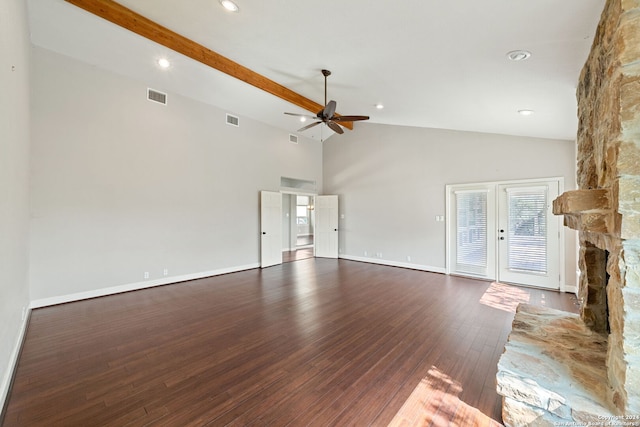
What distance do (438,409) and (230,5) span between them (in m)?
4.29

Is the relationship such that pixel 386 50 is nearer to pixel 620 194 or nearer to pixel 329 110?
pixel 329 110

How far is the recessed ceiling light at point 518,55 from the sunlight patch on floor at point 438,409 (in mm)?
3024

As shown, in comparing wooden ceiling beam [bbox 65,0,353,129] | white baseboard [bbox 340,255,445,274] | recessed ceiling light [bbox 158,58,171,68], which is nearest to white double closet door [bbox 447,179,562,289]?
white baseboard [bbox 340,255,445,274]

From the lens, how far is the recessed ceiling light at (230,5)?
2898 mm

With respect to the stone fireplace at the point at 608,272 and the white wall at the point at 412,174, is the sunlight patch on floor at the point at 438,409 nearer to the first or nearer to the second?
the stone fireplace at the point at 608,272

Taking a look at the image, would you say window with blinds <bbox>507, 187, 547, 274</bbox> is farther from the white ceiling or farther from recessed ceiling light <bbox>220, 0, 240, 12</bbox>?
recessed ceiling light <bbox>220, 0, 240, 12</bbox>

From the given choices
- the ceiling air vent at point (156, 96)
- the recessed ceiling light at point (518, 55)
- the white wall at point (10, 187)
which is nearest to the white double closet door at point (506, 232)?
the recessed ceiling light at point (518, 55)

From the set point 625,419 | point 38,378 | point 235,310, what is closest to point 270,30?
point 235,310

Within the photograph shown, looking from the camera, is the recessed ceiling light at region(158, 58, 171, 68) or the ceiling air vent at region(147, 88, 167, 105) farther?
the ceiling air vent at region(147, 88, 167, 105)

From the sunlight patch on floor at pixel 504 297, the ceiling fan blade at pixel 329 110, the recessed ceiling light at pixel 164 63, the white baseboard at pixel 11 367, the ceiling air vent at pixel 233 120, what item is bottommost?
the sunlight patch on floor at pixel 504 297

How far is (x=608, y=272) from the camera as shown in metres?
1.75

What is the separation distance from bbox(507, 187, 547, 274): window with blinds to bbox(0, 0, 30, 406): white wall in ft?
23.4

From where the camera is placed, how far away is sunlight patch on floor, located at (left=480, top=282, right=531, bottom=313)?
13.7 feet

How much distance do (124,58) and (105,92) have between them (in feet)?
2.39
